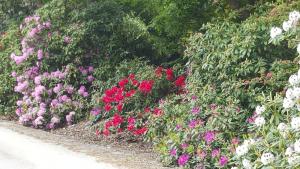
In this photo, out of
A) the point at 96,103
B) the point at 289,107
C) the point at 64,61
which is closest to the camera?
the point at 289,107

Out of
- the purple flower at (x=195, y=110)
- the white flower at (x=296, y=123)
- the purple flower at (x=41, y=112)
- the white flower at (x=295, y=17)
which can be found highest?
the white flower at (x=295, y=17)

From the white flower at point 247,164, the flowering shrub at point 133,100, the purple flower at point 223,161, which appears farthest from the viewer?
the flowering shrub at point 133,100

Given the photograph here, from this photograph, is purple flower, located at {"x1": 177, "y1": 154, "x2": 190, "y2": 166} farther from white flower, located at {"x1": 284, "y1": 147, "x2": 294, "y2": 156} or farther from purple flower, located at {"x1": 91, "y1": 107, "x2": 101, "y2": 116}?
purple flower, located at {"x1": 91, "y1": 107, "x2": 101, "y2": 116}

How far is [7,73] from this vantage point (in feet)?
41.9

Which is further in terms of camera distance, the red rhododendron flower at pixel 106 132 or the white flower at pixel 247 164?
the red rhododendron flower at pixel 106 132

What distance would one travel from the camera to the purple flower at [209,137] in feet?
22.2

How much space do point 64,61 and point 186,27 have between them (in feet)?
9.34

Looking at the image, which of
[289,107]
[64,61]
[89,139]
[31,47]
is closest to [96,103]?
[89,139]

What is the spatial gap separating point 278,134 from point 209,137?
146cm

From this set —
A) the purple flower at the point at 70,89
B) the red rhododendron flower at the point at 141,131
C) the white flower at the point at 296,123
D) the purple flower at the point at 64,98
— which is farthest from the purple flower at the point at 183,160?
the purple flower at the point at 70,89

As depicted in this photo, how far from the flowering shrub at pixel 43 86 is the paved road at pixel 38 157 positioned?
7.25 ft

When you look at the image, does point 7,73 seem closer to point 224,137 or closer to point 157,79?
point 157,79

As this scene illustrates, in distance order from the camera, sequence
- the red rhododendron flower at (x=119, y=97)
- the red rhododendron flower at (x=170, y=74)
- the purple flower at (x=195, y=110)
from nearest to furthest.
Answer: the purple flower at (x=195, y=110) < the red rhododendron flower at (x=119, y=97) < the red rhododendron flower at (x=170, y=74)

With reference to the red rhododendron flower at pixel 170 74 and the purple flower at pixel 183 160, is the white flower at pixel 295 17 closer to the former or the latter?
the purple flower at pixel 183 160
